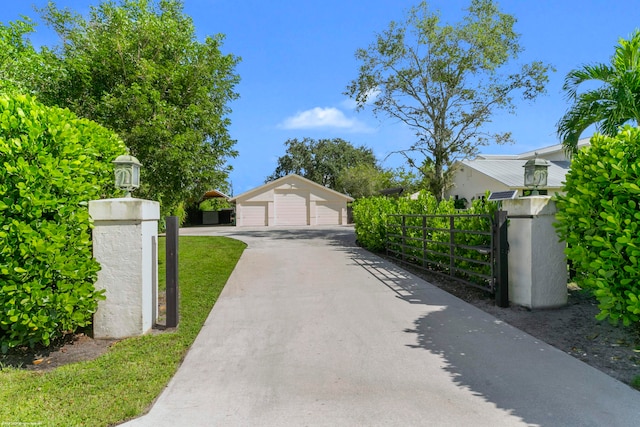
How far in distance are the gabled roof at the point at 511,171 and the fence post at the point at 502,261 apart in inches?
649

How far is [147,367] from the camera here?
11.3ft

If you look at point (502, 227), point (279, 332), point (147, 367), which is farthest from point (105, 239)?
point (502, 227)

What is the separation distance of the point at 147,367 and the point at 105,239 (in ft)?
5.22

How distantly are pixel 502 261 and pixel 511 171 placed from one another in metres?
20.9

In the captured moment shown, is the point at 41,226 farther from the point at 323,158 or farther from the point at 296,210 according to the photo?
the point at 323,158

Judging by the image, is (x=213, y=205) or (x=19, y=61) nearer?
(x=19, y=61)

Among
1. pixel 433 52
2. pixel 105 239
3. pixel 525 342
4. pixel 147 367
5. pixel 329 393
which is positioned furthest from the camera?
pixel 433 52

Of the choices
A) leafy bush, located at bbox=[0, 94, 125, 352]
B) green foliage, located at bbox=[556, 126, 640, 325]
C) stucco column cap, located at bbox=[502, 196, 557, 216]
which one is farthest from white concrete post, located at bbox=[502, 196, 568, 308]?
leafy bush, located at bbox=[0, 94, 125, 352]

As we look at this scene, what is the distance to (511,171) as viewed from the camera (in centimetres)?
2359

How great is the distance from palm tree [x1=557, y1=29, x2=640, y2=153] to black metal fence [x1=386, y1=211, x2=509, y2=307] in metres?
2.82

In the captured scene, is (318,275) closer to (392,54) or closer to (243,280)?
(243,280)

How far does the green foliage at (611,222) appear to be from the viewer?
10.7ft

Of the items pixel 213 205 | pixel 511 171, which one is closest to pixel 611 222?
pixel 511 171

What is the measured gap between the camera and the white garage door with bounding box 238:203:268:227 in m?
30.4
